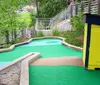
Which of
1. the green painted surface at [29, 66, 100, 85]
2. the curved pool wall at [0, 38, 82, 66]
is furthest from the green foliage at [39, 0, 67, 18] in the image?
the green painted surface at [29, 66, 100, 85]

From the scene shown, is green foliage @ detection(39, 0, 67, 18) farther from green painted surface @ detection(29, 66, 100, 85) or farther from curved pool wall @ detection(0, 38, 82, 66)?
green painted surface @ detection(29, 66, 100, 85)

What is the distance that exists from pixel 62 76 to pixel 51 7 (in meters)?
22.0

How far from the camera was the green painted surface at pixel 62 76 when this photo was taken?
19.0 ft

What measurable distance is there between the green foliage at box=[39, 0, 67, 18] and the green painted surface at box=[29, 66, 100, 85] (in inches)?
812

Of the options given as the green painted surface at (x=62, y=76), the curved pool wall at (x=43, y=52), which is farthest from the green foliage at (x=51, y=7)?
the green painted surface at (x=62, y=76)

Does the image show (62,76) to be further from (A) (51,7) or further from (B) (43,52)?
(A) (51,7)

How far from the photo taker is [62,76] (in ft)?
20.7

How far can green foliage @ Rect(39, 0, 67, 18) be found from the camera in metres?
27.4

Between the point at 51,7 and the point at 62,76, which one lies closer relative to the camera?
the point at 62,76

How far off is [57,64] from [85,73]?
1.51m

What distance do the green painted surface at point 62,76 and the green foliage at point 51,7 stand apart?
20636 mm

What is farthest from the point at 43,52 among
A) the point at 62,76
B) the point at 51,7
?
the point at 51,7

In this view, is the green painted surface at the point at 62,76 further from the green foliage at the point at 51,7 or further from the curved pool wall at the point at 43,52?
the green foliage at the point at 51,7

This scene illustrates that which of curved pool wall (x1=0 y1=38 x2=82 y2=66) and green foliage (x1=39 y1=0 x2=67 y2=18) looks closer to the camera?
curved pool wall (x1=0 y1=38 x2=82 y2=66)
